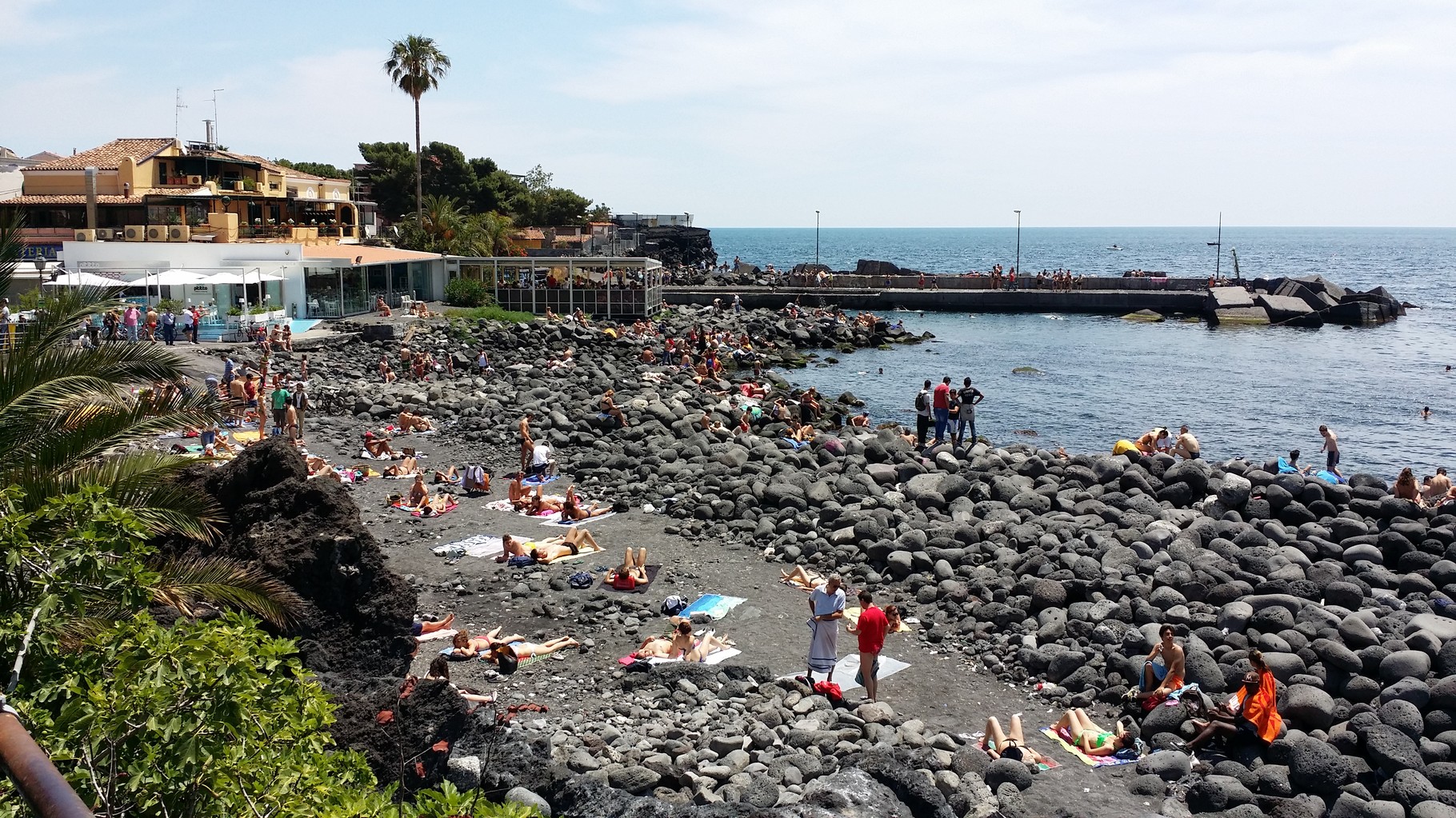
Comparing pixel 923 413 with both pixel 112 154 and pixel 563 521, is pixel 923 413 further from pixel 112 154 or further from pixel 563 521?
pixel 112 154

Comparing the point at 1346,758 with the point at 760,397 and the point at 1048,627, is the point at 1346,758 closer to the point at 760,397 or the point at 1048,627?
the point at 1048,627

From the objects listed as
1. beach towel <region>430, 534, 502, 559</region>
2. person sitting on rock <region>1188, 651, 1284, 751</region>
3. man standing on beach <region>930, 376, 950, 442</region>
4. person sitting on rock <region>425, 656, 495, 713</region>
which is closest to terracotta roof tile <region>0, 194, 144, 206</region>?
beach towel <region>430, 534, 502, 559</region>

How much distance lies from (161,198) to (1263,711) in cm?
4345

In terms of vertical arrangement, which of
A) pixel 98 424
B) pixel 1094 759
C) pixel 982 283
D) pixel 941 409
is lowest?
pixel 1094 759

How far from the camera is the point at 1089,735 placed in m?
11.7

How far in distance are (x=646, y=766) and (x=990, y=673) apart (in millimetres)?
5390

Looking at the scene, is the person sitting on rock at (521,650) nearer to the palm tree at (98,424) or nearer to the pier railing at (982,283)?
the palm tree at (98,424)

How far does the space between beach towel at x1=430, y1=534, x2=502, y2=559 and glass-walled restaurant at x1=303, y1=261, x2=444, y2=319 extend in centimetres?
2374

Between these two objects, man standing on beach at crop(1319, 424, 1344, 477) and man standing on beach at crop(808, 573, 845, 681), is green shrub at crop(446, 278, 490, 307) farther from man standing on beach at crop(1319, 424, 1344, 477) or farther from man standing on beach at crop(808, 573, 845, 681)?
man standing on beach at crop(808, 573, 845, 681)

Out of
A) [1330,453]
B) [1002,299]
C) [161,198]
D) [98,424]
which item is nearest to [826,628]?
[98,424]

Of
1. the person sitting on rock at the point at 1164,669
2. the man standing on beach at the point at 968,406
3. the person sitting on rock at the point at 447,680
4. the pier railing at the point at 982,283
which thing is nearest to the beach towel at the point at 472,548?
the person sitting on rock at the point at 447,680

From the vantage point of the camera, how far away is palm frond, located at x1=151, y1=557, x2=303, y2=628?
830cm

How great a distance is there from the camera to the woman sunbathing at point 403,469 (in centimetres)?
2132

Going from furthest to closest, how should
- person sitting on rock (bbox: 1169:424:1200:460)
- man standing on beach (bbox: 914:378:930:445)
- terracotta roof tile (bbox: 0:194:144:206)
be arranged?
1. terracotta roof tile (bbox: 0:194:144:206)
2. man standing on beach (bbox: 914:378:930:445)
3. person sitting on rock (bbox: 1169:424:1200:460)
